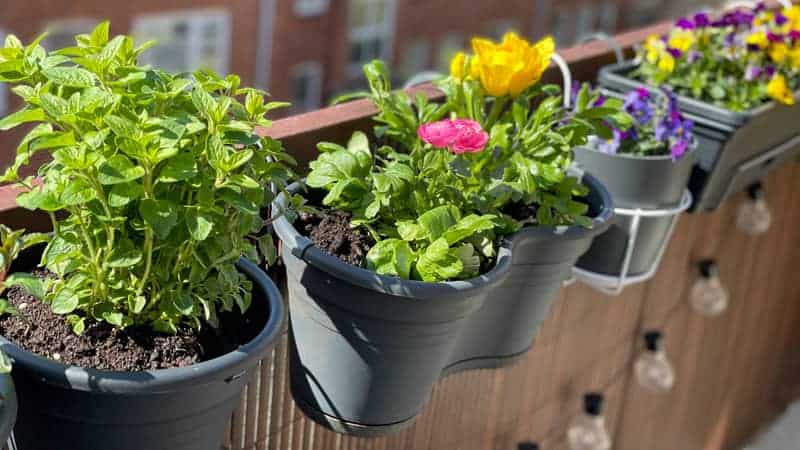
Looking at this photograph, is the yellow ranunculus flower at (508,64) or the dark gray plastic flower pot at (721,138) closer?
the yellow ranunculus flower at (508,64)

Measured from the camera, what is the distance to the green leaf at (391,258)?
1.02 meters

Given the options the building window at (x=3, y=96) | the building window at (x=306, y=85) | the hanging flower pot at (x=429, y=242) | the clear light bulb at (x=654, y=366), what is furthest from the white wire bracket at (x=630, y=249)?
the building window at (x=306, y=85)

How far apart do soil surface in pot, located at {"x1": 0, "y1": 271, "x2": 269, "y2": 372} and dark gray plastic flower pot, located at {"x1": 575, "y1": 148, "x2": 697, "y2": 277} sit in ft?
2.36

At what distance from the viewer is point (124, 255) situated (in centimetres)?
86

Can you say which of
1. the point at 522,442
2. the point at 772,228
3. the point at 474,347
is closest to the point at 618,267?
the point at 474,347

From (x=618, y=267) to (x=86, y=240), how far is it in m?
0.94

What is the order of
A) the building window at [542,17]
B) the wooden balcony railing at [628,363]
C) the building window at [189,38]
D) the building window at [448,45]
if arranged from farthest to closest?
the building window at [542,17] → the building window at [448,45] → the building window at [189,38] → the wooden balcony railing at [628,363]

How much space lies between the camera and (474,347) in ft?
4.24

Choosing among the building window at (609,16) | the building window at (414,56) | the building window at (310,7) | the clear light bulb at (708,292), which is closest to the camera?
the clear light bulb at (708,292)

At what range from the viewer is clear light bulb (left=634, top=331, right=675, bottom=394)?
2.28m

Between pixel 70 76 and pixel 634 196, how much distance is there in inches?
36.1

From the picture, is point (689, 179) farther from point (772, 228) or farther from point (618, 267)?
point (772, 228)

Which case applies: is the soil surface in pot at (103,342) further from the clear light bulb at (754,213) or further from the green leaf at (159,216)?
the clear light bulb at (754,213)

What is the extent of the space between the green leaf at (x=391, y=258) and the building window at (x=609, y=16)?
1372 cm
